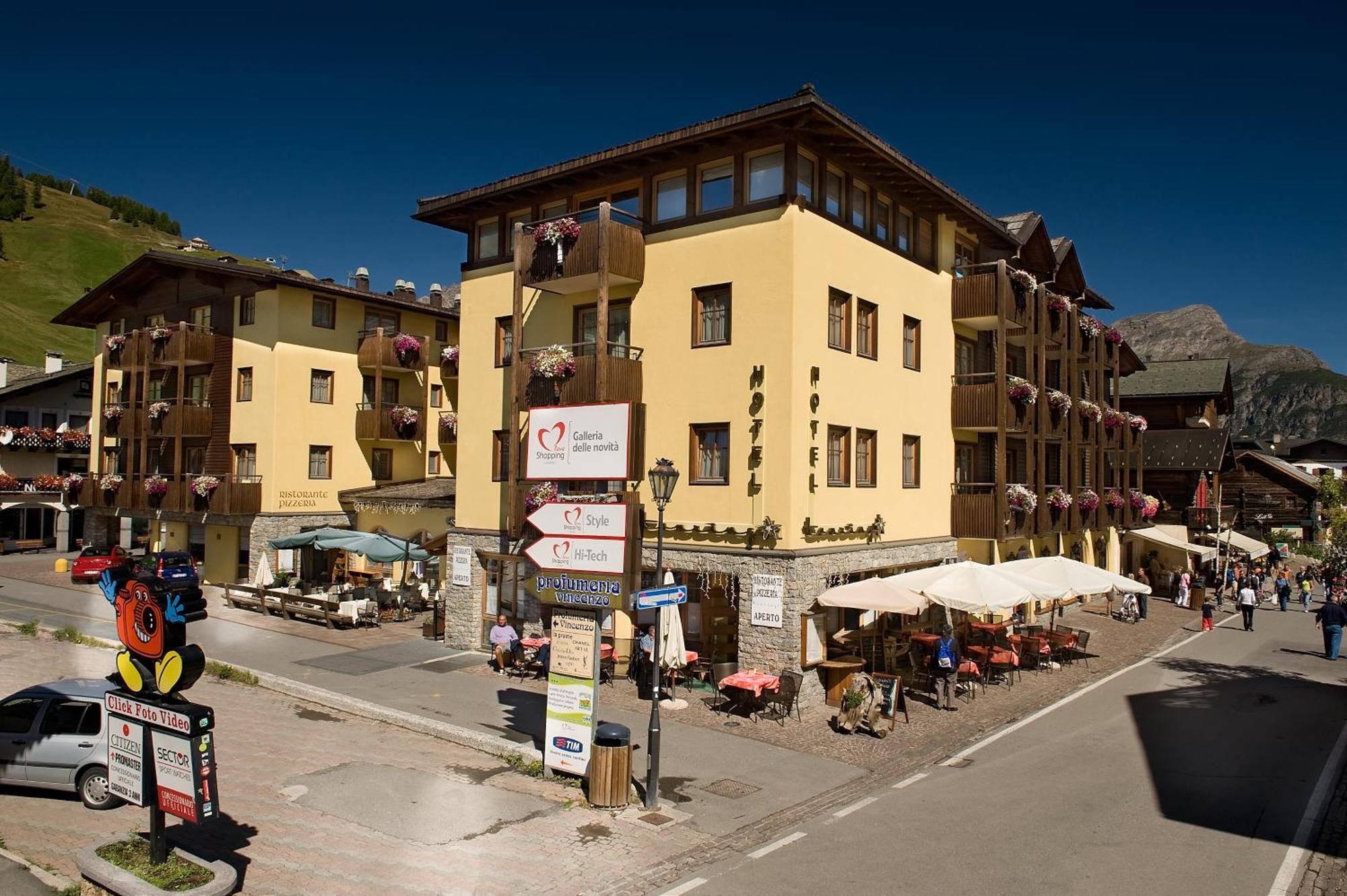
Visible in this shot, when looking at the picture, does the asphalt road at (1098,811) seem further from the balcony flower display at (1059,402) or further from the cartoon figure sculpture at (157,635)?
the balcony flower display at (1059,402)

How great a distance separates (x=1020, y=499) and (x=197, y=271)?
33074 mm

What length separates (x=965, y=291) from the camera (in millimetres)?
26812

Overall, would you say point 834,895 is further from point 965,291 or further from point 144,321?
point 144,321

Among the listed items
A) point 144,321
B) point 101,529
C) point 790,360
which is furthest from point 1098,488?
point 101,529

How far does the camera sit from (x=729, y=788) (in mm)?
14484

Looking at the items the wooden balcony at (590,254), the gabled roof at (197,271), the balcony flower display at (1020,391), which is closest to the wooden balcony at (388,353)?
the gabled roof at (197,271)

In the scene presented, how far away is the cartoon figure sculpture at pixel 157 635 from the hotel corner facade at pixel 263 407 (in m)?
22.4

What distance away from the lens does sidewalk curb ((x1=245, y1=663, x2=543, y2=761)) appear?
15727 millimetres

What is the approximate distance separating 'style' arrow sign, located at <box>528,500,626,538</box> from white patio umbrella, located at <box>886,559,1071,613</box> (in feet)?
27.3

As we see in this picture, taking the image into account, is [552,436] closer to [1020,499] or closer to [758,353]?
[758,353]

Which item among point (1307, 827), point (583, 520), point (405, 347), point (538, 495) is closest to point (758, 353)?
point (538, 495)

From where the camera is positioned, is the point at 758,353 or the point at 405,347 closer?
the point at 758,353

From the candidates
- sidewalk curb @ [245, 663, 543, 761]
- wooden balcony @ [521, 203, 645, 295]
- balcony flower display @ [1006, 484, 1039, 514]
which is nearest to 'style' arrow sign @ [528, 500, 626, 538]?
sidewalk curb @ [245, 663, 543, 761]

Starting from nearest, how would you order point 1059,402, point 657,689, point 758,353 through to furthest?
point 657,689
point 758,353
point 1059,402
